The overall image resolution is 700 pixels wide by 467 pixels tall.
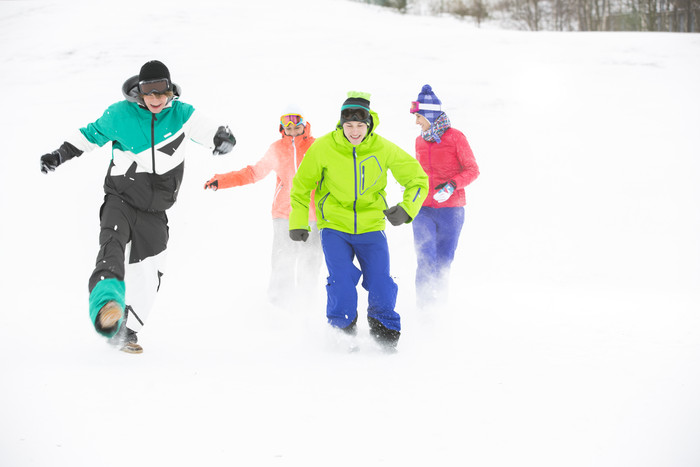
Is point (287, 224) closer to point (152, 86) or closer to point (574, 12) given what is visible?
point (152, 86)

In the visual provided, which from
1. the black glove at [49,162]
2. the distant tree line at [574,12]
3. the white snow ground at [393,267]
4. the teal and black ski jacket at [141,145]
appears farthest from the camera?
the distant tree line at [574,12]

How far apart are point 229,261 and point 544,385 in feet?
16.4

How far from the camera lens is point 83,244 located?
757 cm

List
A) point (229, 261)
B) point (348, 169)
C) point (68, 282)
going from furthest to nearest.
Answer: point (229, 261)
point (68, 282)
point (348, 169)

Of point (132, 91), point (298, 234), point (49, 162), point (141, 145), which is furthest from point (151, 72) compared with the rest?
point (298, 234)

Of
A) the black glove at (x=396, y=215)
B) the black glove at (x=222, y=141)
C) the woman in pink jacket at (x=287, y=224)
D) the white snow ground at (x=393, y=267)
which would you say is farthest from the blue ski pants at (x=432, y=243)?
the black glove at (x=222, y=141)

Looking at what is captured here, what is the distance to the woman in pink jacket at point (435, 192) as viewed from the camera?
5176 millimetres

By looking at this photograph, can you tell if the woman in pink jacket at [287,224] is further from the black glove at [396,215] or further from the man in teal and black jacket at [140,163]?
the black glove at [396,215]

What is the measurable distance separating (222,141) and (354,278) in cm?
142

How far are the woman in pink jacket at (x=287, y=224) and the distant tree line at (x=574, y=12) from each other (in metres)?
26.3

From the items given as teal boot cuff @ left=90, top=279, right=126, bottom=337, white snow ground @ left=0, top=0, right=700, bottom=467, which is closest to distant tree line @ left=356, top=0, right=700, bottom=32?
white snow ground @ left=0, top=0, right=700, bottom=467

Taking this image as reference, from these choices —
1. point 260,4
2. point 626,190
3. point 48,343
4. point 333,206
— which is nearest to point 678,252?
point 626,190

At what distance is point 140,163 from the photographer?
4.00 metres

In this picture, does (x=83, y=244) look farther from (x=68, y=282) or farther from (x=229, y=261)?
(x=229, y=261)
